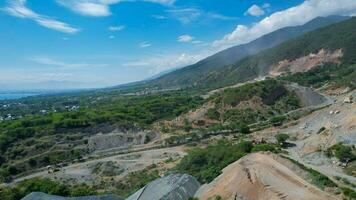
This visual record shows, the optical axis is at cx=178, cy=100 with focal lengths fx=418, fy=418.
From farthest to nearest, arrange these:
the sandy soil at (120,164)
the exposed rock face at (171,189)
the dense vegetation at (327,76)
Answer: the dense vegetation at (327,76)
the sandy soil at (120,164)
the exposed rock face at (171,189)

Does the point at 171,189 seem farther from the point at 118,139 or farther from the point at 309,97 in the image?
the point at 309,97

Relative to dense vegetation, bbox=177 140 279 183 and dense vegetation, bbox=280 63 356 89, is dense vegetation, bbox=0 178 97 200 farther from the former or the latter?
dense vegetation, bbox=280 63 356 89

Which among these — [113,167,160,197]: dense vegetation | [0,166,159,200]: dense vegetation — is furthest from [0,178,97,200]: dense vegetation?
[113,167,160,197]: dense vegetation

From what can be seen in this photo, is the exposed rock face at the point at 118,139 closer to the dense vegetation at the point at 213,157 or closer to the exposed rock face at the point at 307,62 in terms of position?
the dense vegetation at the point at 213,157

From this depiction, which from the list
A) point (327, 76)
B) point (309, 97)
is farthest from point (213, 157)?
point (327, 76)

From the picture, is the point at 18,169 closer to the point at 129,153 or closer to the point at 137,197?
the point at 129,153

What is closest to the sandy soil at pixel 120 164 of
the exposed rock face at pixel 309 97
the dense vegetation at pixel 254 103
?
the dense vegetation at pixel 254 103
